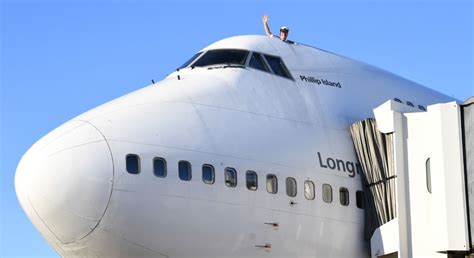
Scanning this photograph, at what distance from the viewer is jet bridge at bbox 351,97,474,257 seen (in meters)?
17.8

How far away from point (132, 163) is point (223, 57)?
175 inches

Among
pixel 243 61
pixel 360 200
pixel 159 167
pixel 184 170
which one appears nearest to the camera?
pixel 159 167

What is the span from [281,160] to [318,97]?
7.74 feet

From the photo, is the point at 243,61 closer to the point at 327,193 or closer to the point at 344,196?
the point at 327,193

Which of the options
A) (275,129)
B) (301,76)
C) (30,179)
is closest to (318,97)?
(301,76)

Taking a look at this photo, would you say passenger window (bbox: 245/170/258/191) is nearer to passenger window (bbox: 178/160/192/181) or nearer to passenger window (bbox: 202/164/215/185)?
passenger window (bbox: 202/164/215/185)

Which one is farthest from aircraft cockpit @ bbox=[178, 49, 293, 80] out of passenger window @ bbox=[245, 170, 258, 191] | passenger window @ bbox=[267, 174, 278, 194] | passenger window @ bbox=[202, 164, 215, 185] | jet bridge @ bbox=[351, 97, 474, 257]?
passenger window @ bbox=[202, 164, 215, 185]

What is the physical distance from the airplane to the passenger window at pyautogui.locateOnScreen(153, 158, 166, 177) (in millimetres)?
17

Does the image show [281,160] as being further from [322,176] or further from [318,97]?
[318,97]

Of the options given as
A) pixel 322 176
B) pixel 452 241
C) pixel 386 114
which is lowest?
pixel 452 241

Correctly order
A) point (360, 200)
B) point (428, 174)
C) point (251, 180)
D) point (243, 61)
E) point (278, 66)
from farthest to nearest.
A: point (278, 66) < point (243, 61) < point (360, 200) < point (428, 174) < point (251, 180)

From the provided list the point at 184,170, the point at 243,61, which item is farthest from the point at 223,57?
the point at 184,170

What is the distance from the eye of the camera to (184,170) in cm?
1708

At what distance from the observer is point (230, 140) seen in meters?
17.9
